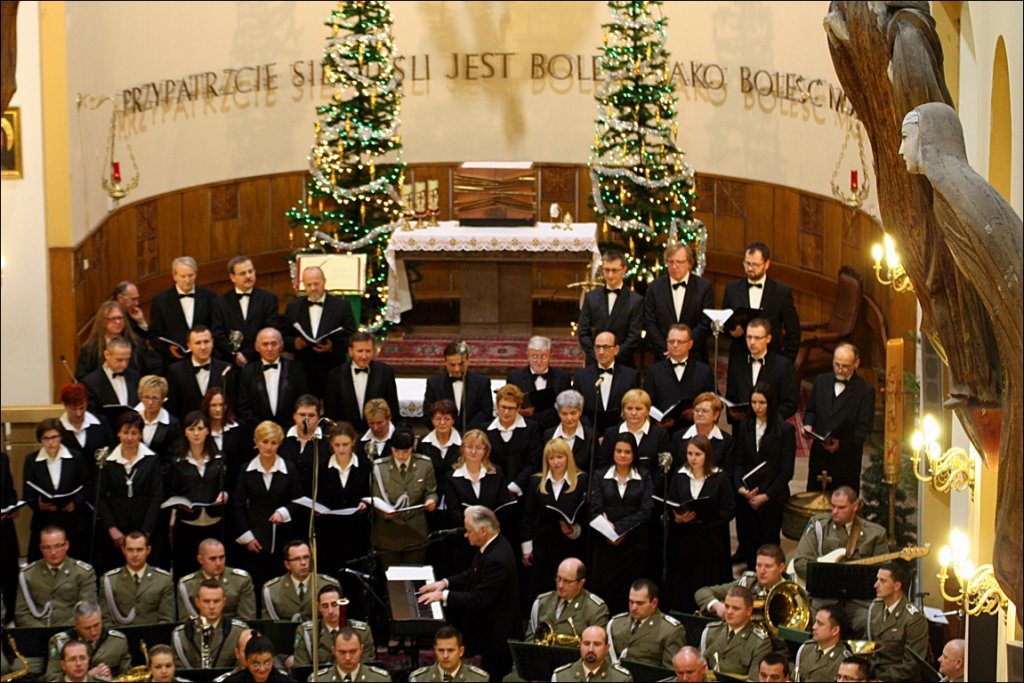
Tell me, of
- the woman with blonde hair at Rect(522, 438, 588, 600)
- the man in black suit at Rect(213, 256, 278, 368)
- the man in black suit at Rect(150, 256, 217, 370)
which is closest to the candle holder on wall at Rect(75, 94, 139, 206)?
the man in black suit at Rect(150, 256, 217, 370)

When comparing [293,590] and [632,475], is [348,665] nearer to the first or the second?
[293,590]

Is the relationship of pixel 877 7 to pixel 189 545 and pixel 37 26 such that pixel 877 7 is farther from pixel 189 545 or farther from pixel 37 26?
pixel 37 26

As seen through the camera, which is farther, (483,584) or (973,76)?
(483,584)

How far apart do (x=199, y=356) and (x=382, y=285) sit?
13.9 feet

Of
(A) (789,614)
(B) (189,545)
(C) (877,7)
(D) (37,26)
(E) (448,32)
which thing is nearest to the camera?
(C) (877,7)

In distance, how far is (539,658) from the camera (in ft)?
31.1

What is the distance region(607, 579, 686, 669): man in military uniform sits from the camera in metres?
9.73

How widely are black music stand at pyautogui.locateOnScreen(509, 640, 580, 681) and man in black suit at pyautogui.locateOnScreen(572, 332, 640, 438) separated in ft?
6.49

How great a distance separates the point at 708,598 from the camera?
403 inches

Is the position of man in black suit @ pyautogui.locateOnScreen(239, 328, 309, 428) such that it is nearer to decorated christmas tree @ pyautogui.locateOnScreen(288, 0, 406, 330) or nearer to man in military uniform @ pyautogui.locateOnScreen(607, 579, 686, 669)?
man in military uniform @ pyautogui.locateOnScreen(607, 579, 686, 669)

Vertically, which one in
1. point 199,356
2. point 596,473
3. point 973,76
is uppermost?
point 973,76

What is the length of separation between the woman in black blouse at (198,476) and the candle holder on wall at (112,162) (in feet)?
18.4

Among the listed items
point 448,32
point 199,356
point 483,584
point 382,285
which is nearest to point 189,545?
point 199,356

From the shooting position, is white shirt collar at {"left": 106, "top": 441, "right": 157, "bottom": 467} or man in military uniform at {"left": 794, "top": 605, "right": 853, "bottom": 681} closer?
man in military uniform at {"left": 794, "top": 605, "right": 853, "bottom": 681}
